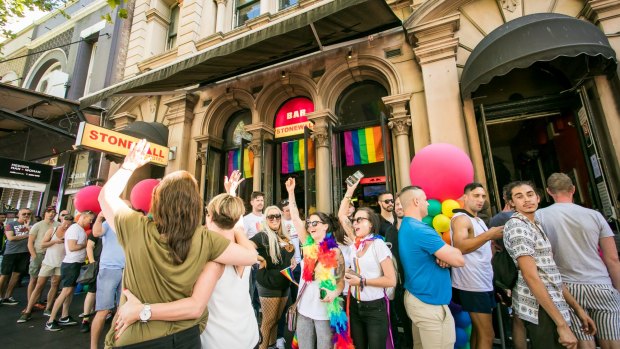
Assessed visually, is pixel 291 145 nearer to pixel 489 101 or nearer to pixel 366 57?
pixel 366 57

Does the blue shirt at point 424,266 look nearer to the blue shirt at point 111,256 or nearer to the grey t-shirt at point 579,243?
the grey t-shirt at point 579,243

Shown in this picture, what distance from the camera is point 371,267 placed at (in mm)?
2883

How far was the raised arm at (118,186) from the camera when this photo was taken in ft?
6.15

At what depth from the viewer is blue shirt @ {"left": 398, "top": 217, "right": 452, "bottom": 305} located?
2.51 meters

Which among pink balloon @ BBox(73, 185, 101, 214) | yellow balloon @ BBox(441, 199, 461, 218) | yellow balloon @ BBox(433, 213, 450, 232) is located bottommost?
yellow balloon @ BBox(433, 213, 450, 232)

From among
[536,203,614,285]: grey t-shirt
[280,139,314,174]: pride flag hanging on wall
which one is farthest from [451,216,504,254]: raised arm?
[280,139,314,174]: pride flag hanging on wall

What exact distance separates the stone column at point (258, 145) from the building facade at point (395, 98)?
0.04 m

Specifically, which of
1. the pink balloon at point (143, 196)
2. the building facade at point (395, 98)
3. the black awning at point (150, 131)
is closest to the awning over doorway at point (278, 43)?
the building facade at point (395, 98)

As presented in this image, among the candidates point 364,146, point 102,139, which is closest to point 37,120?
point 102,139

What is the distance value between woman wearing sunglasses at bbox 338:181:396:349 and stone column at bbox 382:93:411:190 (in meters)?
3.59

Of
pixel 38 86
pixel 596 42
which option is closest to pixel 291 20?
pixel 596 42

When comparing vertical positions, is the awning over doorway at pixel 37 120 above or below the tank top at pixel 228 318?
above

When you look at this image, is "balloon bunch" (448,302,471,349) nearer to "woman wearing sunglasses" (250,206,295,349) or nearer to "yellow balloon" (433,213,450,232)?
"yellow balloon" (433,213,450,232)

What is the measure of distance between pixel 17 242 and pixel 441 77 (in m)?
10.8
